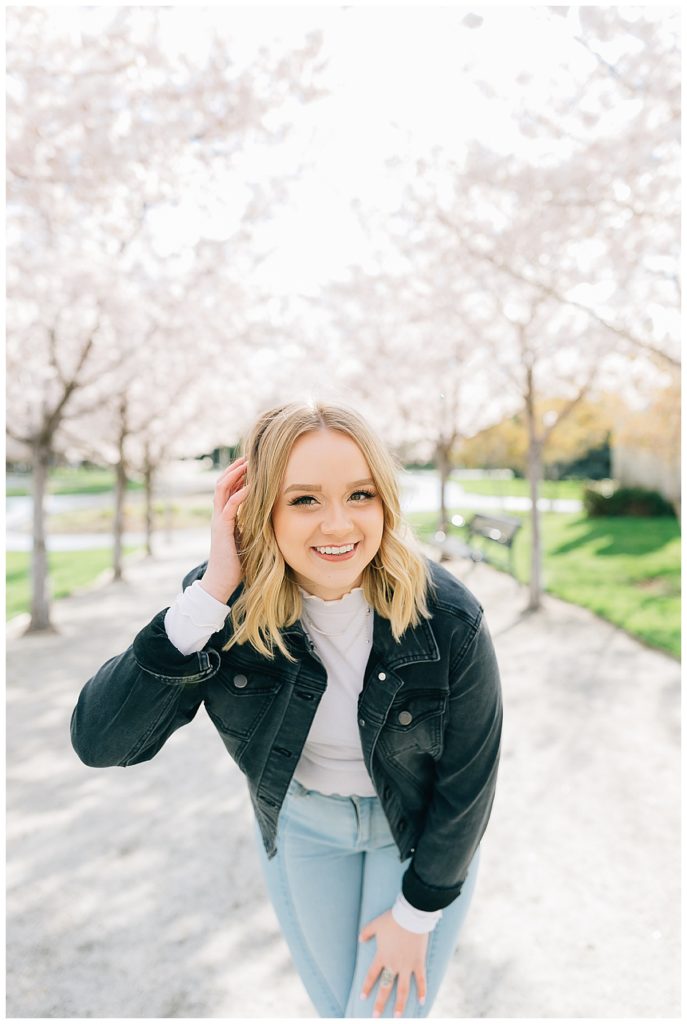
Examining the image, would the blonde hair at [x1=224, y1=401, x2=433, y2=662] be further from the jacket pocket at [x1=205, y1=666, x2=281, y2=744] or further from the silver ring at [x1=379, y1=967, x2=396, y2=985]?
the silver ring at [x1=379, y1=967, x2=396, y2=985]

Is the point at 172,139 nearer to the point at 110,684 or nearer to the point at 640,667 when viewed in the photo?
the point at 110,684

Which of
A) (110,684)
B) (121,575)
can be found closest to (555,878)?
(110,684)

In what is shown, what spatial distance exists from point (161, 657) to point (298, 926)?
0.89 meters

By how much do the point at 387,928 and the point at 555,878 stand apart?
1929 millimetres

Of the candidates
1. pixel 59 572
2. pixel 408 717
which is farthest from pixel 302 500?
pixel 59 572

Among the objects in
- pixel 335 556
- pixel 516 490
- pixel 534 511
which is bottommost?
pixel 516 490

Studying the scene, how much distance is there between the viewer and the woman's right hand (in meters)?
1.53

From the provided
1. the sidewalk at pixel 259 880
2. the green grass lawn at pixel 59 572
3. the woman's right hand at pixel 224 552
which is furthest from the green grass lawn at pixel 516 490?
the woman's right hand at pixel 224 552

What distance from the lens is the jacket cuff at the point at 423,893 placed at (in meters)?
1.66

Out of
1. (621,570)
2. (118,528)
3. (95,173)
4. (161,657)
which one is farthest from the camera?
(621,570)

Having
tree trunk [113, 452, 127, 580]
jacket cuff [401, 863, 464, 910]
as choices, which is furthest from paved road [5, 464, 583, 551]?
jacket cuff [401, 863, 464, 910]

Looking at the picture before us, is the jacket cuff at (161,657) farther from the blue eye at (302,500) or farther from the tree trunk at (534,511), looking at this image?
the tree trunk at (534,511)

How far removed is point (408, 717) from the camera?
1662mm

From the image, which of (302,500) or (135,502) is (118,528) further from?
(135,502)
